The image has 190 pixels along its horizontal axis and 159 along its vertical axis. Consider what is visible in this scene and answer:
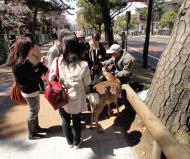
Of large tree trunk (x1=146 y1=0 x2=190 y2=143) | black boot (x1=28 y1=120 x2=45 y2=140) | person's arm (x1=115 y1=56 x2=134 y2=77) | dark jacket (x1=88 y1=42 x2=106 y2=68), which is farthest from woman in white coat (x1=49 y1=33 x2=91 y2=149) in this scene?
dark jacket (x1=88 y1=42 x2=106 y2=68)

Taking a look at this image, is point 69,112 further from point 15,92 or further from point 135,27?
point 135,27

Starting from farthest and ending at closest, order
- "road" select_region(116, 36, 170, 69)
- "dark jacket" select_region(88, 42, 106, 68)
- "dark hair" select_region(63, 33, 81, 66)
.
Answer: "road" select_region(116, 36, 170, 69) → "dark jacket" select_region(88, 42, 106, 68) → "dark hair" select_region(63, 33, 81, 66)

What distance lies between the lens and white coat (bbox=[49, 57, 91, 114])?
13.4ft

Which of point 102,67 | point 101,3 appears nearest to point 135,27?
point 101,3

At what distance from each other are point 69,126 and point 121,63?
1810mm

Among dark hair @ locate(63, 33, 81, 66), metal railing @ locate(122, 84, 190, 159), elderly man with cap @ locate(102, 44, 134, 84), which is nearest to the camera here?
metal railing @ locate(122, 84, 190, 159)

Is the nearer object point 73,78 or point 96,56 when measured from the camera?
point 73,78

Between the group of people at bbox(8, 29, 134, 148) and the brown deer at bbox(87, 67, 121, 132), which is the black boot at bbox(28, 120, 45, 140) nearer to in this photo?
the group of people at bbox(8, 29, 134, 148)

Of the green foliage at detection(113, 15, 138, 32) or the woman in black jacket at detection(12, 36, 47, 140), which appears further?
the green foliage at detection(113, 15, 138, 32)

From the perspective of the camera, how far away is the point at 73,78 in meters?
4.09

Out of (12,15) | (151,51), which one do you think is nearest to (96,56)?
(151,51)

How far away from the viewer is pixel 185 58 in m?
4.10

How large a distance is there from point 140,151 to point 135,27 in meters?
107

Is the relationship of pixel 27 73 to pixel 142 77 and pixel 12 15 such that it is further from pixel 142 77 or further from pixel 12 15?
pixel 12 15
